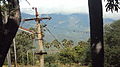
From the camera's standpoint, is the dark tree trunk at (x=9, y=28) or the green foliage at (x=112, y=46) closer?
the dark tree trunk at (x=9, y=28)

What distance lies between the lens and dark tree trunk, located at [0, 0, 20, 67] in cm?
671

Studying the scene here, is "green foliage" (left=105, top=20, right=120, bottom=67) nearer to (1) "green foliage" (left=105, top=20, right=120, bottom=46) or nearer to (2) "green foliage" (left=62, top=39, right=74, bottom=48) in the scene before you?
(1) "green foliage" (left=105, top=20, right=120, bottom=46)

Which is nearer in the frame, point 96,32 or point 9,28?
point 9,28

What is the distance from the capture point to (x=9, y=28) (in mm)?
6887

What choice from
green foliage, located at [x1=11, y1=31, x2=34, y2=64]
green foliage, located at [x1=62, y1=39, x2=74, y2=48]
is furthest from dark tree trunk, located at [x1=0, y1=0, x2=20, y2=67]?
green foliage, located at [x1=62, y1=39, x2=74, y2=48]

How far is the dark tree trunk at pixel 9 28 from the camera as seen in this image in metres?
6.71

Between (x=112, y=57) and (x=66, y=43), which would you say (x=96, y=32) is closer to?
(x=112, y=57)

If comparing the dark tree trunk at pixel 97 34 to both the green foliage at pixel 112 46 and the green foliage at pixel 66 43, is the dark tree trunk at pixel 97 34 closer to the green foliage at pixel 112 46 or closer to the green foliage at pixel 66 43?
the green foliage at pixel 112 46

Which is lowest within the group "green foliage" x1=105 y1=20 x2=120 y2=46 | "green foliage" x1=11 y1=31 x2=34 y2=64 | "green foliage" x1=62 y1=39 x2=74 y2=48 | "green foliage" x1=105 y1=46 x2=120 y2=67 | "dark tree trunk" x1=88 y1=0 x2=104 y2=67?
"green foliage" x1=62 y1=39 x2=74 y2=48

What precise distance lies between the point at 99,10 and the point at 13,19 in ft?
7.99

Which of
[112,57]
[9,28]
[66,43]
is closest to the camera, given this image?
[9,28]

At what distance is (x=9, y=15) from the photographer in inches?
278

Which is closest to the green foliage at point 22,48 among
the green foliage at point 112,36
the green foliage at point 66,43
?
the green foliage at point 112,36

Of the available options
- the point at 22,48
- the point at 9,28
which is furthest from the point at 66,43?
the point at 9,28
